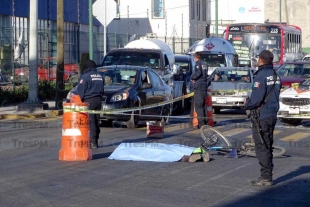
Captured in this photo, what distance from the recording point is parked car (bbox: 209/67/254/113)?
22.5 meters

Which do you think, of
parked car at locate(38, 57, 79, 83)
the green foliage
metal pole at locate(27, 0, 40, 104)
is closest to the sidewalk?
metal pole at locate(27, 0, 40, 104)

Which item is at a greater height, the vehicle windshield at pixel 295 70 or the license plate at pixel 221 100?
the vehicle windshield at pixel 295 70

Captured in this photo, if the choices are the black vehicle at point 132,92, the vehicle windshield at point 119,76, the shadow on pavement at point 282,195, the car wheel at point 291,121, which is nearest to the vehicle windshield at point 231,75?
the car wheel at point 291,121

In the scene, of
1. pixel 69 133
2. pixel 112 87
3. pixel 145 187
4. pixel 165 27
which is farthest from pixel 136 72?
pixel 165 27

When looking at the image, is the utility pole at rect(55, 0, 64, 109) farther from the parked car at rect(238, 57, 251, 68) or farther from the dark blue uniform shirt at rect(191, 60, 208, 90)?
the parked car at rect(238, 57, 251, 68)

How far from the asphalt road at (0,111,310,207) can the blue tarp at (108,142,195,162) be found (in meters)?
0.25

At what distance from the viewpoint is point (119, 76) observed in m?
18.5

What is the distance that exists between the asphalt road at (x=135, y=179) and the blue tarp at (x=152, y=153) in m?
0.25

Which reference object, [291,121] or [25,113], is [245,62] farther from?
[25,113]

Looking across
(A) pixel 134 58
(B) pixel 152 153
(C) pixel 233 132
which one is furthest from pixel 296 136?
(A) pixel 134 58

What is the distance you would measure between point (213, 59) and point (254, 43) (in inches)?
303

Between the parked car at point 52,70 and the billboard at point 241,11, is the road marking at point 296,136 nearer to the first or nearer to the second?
the parked car at point 52,70

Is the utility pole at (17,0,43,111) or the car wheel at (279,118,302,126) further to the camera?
the utility pole at (17,0,43,111)

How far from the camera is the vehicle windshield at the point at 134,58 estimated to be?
2228 centimetres
